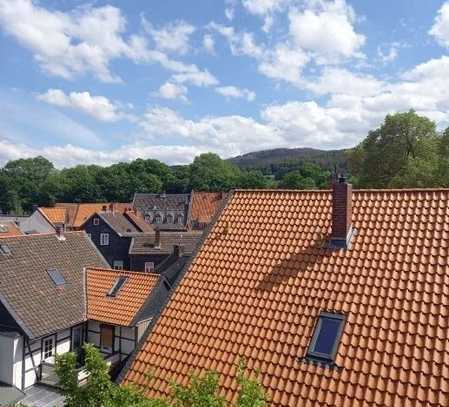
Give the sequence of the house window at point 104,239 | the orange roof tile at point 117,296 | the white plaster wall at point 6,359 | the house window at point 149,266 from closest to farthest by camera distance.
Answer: the white plaster wall at point 6,359 < the orange roof tile at point 117,296 < the house window at point 149,266 < the house window at point 104,239

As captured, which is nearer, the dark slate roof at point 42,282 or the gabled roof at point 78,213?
the dark slate roof at point 42,282

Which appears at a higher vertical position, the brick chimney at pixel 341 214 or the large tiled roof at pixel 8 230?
the brick chimney at pixel 341 214

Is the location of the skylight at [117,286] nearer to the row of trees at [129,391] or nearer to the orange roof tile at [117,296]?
the orange roof tile at [117,296]

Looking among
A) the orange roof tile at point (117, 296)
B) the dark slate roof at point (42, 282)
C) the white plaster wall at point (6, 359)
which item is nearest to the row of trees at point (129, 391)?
the dark slate roof at point (42, 282)

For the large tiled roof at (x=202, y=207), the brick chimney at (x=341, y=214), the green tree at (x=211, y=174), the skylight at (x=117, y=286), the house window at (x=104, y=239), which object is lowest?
the house window at (x=104, y=239)

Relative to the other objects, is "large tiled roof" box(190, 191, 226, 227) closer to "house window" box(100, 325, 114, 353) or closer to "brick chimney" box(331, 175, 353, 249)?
"house window" box(100, 325, 114, 353)

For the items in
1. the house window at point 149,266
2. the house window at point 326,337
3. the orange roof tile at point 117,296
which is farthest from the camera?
the house window at point 149,266

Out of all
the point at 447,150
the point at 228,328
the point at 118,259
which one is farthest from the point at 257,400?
the point at 118,259
